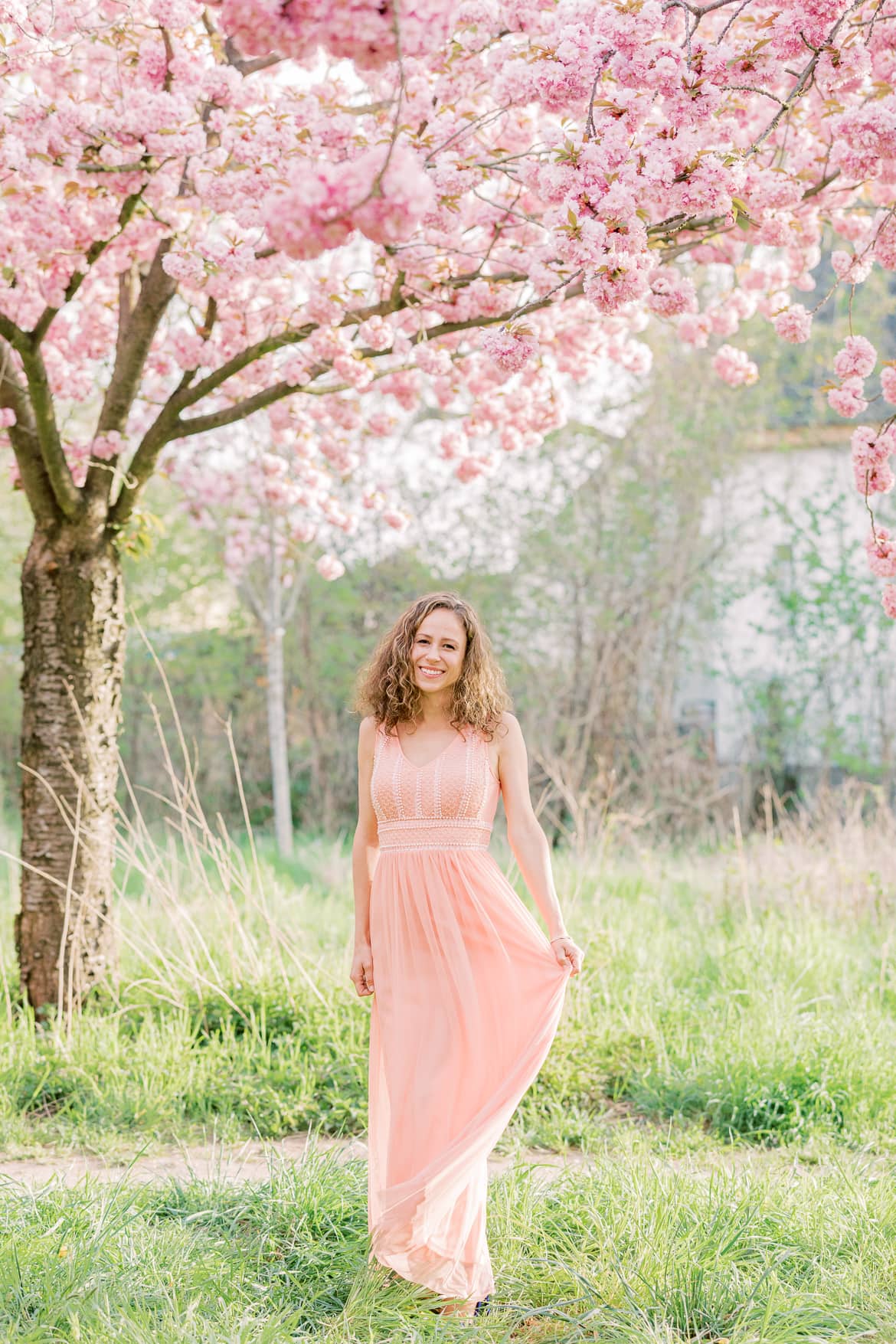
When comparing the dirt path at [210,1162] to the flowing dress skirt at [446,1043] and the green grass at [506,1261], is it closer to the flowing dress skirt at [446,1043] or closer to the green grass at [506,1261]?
the green grass at [506,1261]

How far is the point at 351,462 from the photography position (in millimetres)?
5543

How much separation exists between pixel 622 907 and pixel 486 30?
401 centimetres

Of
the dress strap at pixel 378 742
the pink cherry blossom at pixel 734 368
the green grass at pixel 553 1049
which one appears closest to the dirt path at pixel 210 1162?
the green grass at pixel 553 1049

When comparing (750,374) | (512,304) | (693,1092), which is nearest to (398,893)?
(693,1092)

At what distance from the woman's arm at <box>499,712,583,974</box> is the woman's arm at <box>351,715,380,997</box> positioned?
339 millimetres

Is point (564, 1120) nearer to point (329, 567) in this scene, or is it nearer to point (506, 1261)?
point (506, 1261)

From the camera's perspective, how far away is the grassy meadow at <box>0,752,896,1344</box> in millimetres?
2582

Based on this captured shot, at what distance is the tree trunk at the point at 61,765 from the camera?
4457 mm

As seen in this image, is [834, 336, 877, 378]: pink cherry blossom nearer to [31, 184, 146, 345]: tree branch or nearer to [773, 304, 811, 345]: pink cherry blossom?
[773, 304, 811, 345]: pink cherry blossom

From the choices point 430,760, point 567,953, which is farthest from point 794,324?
point 567,953

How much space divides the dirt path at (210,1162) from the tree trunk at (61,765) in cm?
90

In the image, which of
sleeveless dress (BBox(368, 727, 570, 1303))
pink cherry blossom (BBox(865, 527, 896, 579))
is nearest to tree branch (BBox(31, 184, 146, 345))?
sleeveless dress (BBox(368, 727, 570, 1303))

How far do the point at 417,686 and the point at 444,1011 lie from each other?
790 millimetres

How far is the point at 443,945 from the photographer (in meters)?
2.80
